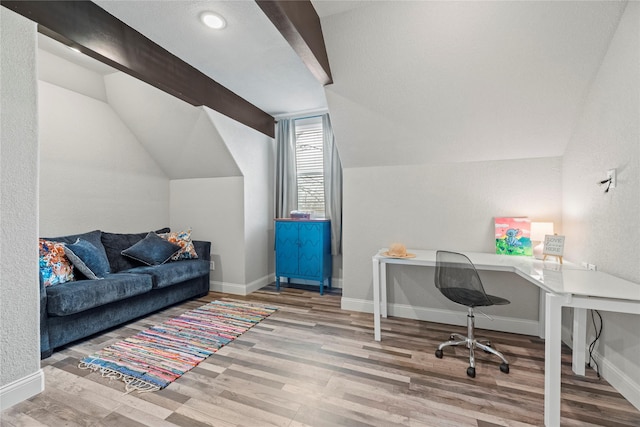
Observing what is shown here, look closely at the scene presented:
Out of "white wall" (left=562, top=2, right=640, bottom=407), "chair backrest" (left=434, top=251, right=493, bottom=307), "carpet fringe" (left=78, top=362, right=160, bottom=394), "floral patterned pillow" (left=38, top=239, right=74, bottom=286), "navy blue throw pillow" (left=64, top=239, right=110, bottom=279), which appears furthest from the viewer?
"navy blue throw pillow" (left=64, top=239, right=110, bottom=279)

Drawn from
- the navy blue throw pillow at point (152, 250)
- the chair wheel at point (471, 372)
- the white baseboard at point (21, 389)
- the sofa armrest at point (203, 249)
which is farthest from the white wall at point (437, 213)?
the white baseboard at point (21, 389)

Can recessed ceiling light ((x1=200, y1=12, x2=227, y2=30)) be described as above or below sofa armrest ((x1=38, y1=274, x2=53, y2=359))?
above

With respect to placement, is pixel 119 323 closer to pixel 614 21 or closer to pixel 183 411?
pixel 183 411

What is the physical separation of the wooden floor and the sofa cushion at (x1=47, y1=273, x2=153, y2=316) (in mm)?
367

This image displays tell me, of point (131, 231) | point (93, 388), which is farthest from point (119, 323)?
point (131, 231)

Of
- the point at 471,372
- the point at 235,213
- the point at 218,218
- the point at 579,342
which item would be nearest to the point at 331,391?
the point at 471,372

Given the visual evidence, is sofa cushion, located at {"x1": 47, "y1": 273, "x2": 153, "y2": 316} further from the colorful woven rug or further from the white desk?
the white desk

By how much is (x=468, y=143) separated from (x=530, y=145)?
0.52 metres

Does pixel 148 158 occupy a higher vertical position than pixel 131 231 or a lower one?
higher

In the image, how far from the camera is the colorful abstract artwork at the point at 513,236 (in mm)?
2535

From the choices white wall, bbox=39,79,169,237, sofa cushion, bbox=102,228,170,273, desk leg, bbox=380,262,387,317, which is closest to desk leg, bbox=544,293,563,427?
desk leg, bbox=380,262,387,317

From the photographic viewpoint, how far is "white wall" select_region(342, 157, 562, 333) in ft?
8.61

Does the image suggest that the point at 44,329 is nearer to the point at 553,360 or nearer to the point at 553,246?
the point at 553,360

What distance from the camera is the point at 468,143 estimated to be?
8.87 feet
